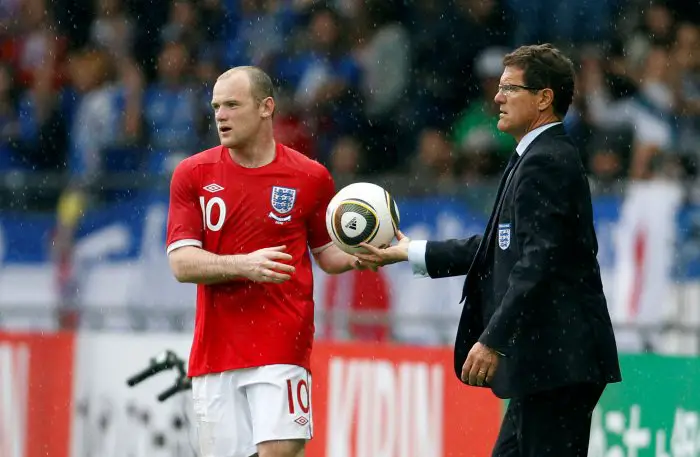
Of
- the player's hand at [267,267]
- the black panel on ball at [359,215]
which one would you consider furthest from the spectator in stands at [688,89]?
the player's hand at [267,267]

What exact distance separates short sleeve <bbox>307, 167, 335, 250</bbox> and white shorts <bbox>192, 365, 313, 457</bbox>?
0.70 m

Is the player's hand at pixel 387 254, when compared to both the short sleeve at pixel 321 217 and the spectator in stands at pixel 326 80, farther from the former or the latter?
the spectator in stands at pixel 326 80

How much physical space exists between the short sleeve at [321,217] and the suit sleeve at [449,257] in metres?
0.89

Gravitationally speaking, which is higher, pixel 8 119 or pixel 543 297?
pixel 8 119

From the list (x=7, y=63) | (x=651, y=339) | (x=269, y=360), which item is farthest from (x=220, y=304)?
(x=7, y=63)

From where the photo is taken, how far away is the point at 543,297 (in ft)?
19.4

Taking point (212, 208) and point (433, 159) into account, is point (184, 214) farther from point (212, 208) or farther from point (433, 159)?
point (433, 159)

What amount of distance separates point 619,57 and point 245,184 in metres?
6.76

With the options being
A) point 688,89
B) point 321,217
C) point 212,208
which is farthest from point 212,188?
point 688,89

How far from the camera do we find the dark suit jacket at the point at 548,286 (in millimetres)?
5844

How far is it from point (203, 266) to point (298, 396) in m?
0.81

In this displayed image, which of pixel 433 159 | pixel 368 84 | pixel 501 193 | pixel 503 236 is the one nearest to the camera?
pixel 503 236

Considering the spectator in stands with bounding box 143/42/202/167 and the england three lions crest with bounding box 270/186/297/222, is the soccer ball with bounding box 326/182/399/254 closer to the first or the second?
the england three lions crest with bounding box 270/186/297/222

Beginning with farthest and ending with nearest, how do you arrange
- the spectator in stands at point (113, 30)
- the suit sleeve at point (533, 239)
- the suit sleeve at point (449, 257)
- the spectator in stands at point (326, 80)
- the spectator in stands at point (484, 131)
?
1. the spectator in stands at point (113, 30)
2. the spectator in stands at point (326, 80)
3. the spectator in stands at point (484, 131)
4. the suit sleeve at point (449, 257)
5. the suit sleeve at point (533, 239)
